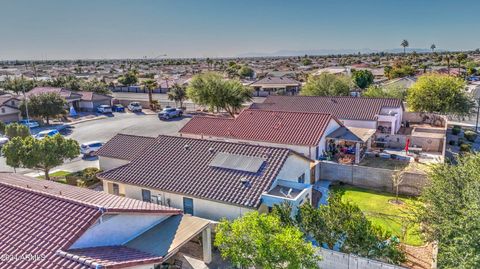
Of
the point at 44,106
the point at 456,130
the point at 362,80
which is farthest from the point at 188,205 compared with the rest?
the point at 362,80

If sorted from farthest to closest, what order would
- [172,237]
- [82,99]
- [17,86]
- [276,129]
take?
[17,86] < [82,99] < [276,129] < [172,237]

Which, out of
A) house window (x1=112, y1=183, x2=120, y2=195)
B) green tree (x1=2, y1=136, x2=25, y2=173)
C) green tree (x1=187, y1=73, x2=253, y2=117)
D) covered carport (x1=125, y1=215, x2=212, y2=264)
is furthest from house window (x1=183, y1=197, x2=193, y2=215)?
green tree (x1=187, y1=73, x2=253, y2=117)

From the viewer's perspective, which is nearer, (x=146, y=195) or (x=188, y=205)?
(x=188, y=205)

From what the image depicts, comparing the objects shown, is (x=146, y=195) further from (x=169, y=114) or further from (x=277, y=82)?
(x=277, y=82)

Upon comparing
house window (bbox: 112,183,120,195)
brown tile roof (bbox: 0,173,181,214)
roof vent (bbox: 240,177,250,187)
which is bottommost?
house window (bbox: 112,183,120,195)

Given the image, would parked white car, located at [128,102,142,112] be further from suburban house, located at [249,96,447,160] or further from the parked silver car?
suburban house, located at [249,96,447,160]

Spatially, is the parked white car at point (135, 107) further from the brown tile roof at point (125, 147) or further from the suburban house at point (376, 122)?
the brown tile roof at point (125, 147)

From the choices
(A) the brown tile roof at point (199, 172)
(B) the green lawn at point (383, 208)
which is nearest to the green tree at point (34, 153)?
(A) the brown tile roof at point (199, 172)
